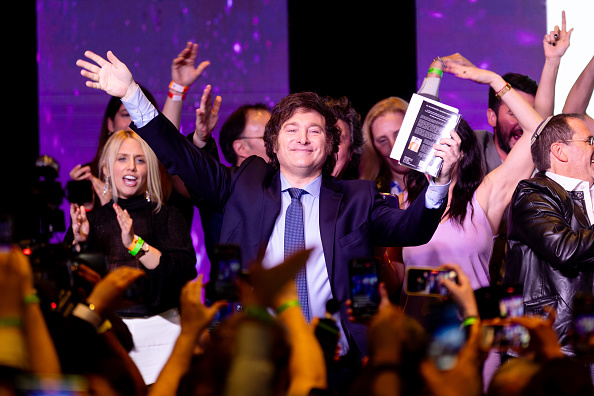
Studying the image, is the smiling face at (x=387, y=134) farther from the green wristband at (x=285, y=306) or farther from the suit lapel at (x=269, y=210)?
the green wristband at (x=285, y=306)

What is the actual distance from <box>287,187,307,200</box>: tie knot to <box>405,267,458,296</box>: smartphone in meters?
0.71

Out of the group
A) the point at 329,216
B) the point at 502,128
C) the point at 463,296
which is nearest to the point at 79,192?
the point at 329,216

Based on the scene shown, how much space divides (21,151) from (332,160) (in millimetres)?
2443

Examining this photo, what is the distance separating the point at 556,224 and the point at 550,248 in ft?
0.30

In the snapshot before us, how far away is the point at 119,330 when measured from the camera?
1631 mm

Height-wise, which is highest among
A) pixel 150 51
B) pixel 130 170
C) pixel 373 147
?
pixel 150 51

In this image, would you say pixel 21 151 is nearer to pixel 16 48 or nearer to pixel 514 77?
pixel 16 48

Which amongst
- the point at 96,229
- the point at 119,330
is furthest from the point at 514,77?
the point at 119,330

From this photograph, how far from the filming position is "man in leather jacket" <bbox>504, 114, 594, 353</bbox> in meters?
2.31

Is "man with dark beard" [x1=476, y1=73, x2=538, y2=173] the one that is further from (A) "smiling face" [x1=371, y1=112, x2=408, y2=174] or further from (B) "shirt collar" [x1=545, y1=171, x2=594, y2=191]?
(B) "shirt collar" [x1=545, y1=171, x2=594, y2=191]

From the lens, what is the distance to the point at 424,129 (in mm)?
2229

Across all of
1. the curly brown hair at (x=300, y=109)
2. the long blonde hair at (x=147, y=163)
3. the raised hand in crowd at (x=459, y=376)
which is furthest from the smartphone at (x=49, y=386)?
the long blonde hair at (x=147, y=163)

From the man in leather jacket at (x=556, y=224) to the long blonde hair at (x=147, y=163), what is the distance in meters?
1.53

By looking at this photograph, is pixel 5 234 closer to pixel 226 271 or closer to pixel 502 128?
pixel 226 271
